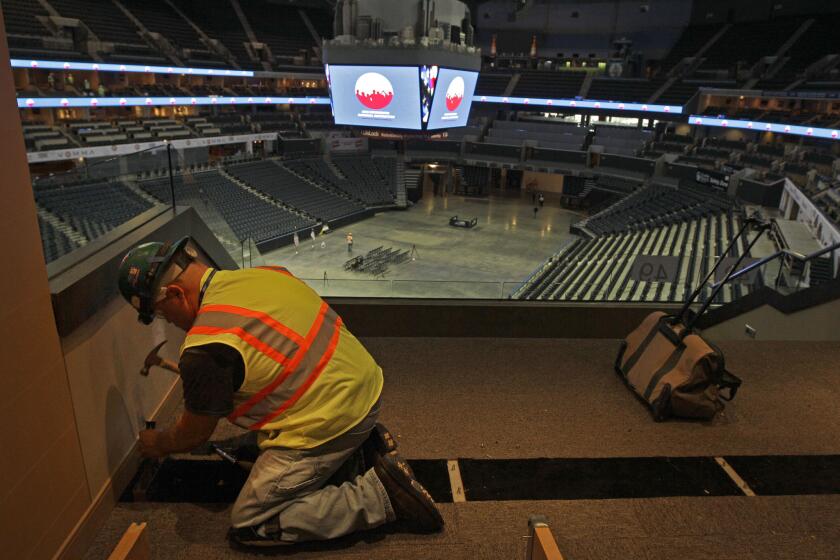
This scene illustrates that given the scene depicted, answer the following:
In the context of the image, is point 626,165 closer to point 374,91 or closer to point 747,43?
point 747,43

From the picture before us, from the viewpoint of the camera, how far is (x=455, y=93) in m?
17.3

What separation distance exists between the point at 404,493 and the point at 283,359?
749 millimetres

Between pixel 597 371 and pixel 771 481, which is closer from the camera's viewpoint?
pixel 771 481

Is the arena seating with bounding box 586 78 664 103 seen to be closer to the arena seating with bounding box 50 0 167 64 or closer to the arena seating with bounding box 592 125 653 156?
the arena seating with bounding box 592 125 653 156

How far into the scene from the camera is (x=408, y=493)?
2.08 metres

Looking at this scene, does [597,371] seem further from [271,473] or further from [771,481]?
[271,473]

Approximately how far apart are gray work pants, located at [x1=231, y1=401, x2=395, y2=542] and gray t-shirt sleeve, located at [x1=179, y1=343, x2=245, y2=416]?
12.7 inches

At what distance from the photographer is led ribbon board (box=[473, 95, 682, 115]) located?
30.1 metres

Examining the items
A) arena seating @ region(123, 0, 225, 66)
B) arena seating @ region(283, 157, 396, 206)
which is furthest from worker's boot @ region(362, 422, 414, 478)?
arena seating @ region(123, 0, 225, 66)

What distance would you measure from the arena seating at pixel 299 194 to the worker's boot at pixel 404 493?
19.5 meters

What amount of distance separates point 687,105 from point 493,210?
13364 millimetres

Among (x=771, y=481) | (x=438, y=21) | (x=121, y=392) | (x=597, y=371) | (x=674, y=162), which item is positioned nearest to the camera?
(x=121, y=392)

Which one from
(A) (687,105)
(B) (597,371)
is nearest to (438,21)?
(B) (597,371)

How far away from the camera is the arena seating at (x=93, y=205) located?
261 cm
